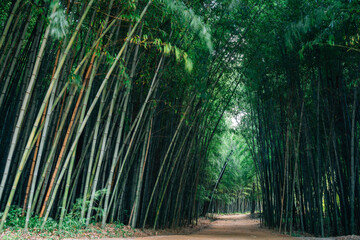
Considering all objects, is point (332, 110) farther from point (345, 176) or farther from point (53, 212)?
point (53, 212)

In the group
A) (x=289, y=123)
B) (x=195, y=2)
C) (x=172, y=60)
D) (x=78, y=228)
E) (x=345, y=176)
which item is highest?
(x=195, y=2)

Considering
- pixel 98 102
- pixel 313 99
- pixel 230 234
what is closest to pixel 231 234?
pixel 230 234

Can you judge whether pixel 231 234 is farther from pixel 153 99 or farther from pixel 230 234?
pixel 153 99

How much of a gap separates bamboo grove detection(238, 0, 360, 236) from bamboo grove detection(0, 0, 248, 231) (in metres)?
1.00

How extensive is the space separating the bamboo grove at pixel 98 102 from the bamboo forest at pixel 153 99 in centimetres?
3

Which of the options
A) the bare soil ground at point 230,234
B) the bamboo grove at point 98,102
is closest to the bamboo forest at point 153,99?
the bamboo grove at point 98,102

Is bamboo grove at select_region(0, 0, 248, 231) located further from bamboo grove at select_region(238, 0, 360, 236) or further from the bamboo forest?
bamboo grove at select_region(238, 0, 360, 236)

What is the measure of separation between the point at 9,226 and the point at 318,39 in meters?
4.32

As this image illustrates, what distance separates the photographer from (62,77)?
9.78ft

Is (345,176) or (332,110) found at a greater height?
(332,110)

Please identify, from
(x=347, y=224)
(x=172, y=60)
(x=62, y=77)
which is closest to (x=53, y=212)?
(x=62, y=77)

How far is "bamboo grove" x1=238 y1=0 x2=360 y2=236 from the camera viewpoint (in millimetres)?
3845

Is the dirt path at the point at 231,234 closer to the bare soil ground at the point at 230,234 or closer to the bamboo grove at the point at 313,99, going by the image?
the bare soil ground at the point at 230,234

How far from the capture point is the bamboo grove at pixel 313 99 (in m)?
3.85
